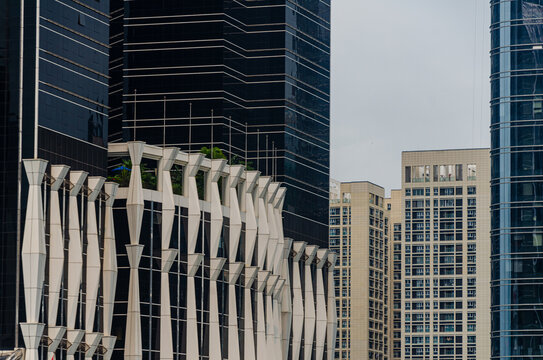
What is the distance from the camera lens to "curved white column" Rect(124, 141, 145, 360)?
12938 centimetres

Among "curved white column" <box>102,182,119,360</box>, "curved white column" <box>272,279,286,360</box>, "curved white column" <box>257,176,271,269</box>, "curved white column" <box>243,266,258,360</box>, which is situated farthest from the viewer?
"curved white column" <box>272,279,286,360</box>

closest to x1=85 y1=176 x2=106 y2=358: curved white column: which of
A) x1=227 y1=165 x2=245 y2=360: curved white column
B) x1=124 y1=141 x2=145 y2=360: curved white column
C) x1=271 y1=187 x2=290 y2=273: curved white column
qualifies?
x1=124 y1=141 x2=145 y2=360: curved white column

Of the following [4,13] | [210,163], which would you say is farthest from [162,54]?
[4,13]

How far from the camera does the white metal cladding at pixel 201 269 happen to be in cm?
11938

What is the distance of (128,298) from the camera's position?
5118 inches

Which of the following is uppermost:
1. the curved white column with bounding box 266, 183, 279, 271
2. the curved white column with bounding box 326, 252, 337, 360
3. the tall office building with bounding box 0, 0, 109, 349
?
the tall office building with bounding box 0, 0, 109, 349

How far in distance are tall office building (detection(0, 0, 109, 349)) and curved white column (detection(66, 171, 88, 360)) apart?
220 cm

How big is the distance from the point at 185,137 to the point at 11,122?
5445 centimetres

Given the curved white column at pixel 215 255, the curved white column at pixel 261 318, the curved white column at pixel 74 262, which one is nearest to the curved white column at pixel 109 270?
the curved white column at pixel 74 262

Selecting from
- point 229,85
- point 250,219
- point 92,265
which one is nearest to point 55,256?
point 92,265

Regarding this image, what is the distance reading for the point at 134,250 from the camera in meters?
130

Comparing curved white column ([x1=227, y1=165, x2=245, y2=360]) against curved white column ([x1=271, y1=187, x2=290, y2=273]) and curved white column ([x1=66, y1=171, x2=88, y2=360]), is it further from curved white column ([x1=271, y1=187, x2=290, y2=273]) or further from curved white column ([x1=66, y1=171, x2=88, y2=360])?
curved white column ([x1=66, y1=171, x2=88, y2=360])

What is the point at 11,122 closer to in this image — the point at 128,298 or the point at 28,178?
the point at 28,178

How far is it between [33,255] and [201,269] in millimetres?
30315
